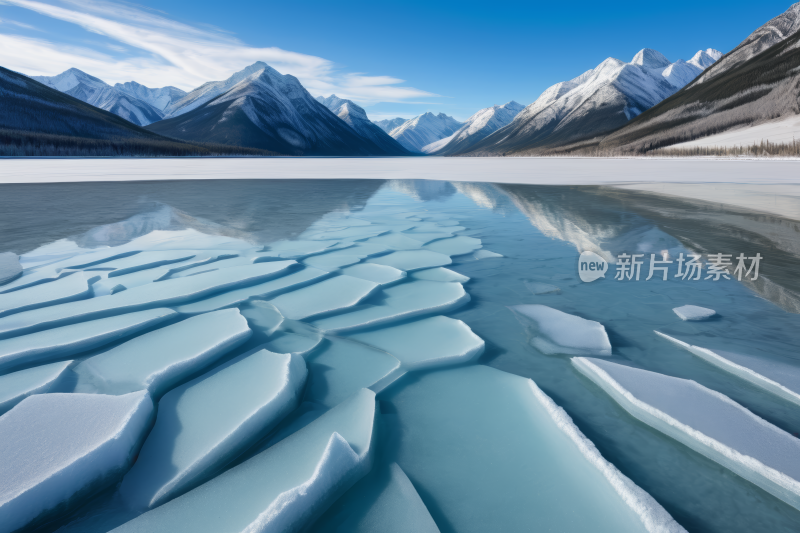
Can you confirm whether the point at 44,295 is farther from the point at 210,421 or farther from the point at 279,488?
the point at 279,488

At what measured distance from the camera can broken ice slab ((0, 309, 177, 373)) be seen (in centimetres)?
242

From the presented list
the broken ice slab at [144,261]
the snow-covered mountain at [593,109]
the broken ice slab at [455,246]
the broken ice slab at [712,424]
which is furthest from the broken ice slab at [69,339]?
the snow-covered mountain at [593,109]

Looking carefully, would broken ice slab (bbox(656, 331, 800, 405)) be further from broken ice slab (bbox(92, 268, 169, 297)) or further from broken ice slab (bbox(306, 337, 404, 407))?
broken ice slab (bbox(92, 268, 169, 297))

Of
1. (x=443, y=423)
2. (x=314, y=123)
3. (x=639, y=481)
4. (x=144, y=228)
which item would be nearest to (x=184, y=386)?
(x=443, y=423)

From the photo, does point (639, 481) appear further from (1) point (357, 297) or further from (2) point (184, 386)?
(1) point (357, 297)

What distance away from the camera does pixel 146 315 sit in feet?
10.0

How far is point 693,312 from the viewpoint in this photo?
3215 millimetres

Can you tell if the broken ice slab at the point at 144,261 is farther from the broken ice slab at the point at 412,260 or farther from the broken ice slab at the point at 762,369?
the broken ice slab at the point at 762,369

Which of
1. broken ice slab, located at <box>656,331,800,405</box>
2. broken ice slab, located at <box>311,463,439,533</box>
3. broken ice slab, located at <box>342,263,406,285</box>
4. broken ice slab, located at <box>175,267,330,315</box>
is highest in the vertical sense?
broken ice slab, located at <box>656,331,800,405</box>

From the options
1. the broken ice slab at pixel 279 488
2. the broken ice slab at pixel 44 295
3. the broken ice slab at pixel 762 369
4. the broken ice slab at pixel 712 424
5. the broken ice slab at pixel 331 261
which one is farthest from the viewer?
the broken ice slab at pixel 331 261

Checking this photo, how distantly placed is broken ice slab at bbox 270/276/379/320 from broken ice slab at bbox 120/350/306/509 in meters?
0.81

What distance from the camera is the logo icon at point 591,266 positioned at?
424 cm

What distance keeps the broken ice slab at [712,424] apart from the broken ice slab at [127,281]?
388cm

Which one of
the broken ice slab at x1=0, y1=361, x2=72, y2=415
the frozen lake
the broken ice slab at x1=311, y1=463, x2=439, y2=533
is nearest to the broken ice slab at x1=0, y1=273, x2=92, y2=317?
the frozen lake
